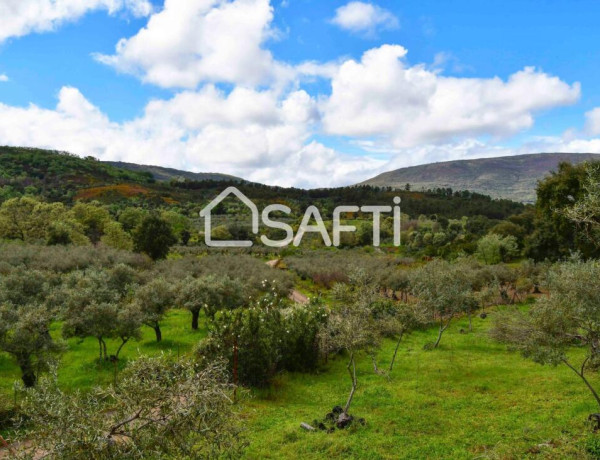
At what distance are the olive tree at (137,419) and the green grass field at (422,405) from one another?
2794mm

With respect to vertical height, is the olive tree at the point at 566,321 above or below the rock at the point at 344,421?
above

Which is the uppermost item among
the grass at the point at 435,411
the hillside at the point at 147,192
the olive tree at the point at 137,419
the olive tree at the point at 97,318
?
the hillside at the point at 147,192

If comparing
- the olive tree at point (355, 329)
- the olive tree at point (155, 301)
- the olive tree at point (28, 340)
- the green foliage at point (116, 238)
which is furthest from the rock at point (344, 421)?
the green foliage at point (116, 238)

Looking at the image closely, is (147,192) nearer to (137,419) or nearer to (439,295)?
(439,295)

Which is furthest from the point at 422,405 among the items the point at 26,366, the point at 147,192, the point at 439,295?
the point at 147,192

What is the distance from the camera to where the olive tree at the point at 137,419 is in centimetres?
534

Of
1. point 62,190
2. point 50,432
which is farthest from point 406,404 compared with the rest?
point 62,190

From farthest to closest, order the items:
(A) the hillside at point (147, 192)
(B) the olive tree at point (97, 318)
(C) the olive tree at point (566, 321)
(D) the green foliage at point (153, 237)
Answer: (A) the hillside at point (147, 192)
(D) the green foliage at point (153, 237)
(B) the olive tree at point (97, 318)
(C) the olive tree at point (566, 321)

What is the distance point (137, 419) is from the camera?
6027 millimetres

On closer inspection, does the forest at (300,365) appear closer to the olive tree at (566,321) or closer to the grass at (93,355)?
the olive tree at (566,321)

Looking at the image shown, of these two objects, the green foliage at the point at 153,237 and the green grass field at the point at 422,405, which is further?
the green foliage at the point at 153,237

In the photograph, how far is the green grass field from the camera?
12.6 m

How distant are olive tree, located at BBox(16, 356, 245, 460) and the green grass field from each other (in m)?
2.79

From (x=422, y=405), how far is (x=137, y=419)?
13.6 m
